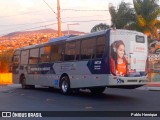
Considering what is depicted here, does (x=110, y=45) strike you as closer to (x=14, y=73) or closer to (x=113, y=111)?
(x=113, y=111)

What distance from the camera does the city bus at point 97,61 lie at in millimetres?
16562

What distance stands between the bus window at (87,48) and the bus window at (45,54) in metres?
3.98

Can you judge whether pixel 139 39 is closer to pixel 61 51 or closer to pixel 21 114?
pixel 61 51

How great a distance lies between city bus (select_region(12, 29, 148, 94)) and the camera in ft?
54.3

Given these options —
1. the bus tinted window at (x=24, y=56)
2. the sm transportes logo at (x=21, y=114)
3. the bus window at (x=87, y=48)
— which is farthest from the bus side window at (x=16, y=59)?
the sm transportes logo at (x=21, y=114)

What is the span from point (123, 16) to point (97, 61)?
21222mm

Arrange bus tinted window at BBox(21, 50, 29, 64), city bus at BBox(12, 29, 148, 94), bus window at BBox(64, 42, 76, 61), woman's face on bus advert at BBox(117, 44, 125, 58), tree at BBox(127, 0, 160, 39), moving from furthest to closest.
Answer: tree at BBox(127, 0, 160, 39)
bus tinted window at BBox(21, 50, 29, 64)
bus window at BBox(64, 42, 76, 61)
woman's face on bus advert at BBox(117, 44, 125, 58)
city bus at BBox(12, 29, 148, 94)

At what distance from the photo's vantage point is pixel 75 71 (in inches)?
742

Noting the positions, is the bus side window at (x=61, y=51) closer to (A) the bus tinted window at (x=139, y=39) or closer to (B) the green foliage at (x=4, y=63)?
(A) the bus tinted window at (x=139, y=39)

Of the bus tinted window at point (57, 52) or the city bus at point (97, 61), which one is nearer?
the city bus at point (97, 61)

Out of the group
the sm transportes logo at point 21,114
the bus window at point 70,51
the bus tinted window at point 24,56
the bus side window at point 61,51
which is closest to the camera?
the sm transportes logo at point 21,114

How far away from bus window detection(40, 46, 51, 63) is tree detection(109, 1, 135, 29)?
51.7 ft

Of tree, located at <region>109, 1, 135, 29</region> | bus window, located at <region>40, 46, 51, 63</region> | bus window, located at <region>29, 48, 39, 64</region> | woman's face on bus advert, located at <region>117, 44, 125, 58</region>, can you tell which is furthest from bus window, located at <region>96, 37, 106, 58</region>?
tree, located at <region>109, 1, 135, 29</region>

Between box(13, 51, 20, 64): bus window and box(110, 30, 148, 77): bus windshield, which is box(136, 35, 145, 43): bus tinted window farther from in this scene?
box(13, 51, 20, 64): bus window
